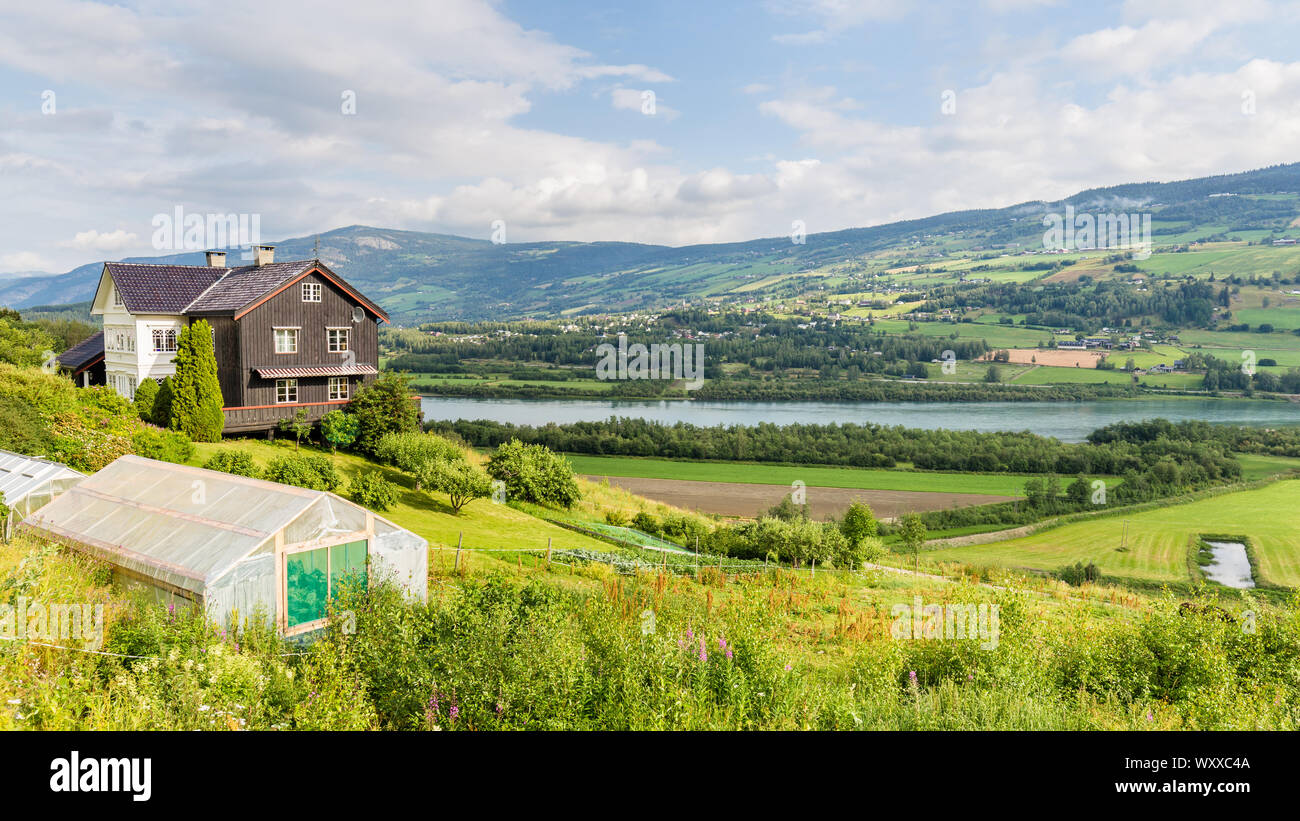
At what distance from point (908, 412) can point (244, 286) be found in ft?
309

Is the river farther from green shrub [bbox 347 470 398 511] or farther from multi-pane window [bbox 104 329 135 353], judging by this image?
green shrub [bbox 347 470 398 511]

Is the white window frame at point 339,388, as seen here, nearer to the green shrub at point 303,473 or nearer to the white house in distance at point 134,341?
the white house in distance at point 134,341

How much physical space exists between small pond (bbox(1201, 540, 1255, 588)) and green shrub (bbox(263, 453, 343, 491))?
4258 cm

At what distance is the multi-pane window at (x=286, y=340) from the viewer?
88.0 feet

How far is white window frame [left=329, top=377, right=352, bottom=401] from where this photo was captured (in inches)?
1118

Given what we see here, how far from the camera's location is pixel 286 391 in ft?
88.6

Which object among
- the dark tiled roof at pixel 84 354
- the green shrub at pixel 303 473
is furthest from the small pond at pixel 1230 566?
the dark tiled roof at pixel 84 354

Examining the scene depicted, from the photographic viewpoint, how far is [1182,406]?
10506 cm

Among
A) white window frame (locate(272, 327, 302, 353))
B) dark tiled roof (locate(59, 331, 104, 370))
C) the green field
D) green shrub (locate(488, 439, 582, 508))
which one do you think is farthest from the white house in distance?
the green field

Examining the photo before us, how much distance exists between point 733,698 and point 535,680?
1544 mm
